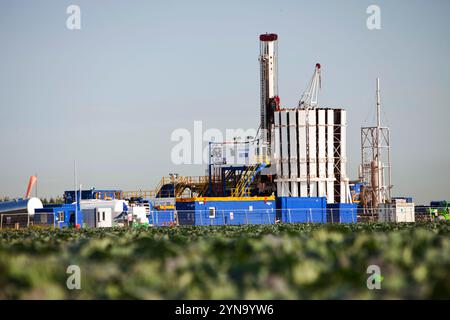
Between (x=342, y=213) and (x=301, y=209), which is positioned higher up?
(x=301, y=209)

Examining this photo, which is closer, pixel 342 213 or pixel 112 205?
pixel 112 205

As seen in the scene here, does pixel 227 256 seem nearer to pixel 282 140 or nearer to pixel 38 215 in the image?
pixel 38 215

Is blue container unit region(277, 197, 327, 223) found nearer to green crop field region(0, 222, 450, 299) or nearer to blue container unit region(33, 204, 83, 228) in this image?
blue container unit region(33, 204, 83, 228)

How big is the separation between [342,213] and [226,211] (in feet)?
30.5

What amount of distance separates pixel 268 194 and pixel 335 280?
62.4m

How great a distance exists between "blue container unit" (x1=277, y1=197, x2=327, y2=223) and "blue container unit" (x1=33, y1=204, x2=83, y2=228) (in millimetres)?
15216

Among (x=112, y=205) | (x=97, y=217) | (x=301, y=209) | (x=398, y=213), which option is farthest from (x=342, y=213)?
(x=97, y=217)

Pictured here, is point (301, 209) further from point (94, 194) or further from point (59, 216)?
point (94, 194)

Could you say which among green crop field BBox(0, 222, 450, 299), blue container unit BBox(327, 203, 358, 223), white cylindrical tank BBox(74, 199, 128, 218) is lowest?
blue container unit BBox(327, 203, 358, 223)

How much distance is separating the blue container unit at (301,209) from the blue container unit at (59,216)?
1522 cm

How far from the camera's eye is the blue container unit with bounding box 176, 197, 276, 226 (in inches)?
2532

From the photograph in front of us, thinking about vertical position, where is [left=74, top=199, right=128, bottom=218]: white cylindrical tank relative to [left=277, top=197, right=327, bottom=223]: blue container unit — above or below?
above

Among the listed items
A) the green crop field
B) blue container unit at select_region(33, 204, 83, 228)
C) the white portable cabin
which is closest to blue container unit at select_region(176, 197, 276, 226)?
blue container unit at select_region(33, 204, 83, 228)

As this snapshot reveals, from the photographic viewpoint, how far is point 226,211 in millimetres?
65375
